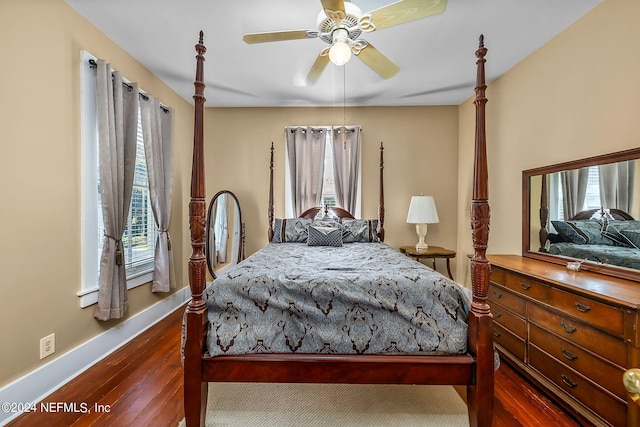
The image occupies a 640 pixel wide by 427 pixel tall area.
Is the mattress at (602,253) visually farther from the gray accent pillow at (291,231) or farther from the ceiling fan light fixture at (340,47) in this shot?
the gray accent pillow at (291,231)

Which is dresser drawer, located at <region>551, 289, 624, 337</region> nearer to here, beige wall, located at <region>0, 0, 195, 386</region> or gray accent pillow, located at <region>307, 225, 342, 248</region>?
gray accent pillow, located at <region>307, 225, 342, 248</region>

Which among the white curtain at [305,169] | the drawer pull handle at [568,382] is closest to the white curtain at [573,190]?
the drawer pull handle at [568,382]

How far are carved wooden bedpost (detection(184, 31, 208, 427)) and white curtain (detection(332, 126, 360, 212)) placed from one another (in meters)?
2.67

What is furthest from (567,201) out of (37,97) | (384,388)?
(37,97)

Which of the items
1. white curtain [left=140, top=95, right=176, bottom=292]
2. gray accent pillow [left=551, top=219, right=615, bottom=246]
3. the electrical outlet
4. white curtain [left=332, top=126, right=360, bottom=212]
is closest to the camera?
the electrical outlet

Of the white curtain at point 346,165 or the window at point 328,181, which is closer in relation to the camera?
the white curtain at point 346,165

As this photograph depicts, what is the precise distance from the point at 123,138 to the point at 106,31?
885mm

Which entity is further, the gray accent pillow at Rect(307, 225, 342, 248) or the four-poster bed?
the gray accent pillow at Rect(307, 225, 342, 248)

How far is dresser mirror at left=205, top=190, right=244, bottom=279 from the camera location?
3840mm

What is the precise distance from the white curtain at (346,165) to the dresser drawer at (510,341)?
2.26m

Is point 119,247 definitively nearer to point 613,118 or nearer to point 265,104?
point 265,104

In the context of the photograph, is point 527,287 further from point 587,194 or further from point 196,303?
point 196,303

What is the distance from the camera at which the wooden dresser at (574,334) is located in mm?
1448

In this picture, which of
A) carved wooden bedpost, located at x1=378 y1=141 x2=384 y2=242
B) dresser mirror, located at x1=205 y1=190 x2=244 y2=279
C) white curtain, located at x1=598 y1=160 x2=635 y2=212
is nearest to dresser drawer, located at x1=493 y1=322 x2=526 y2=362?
white curtain, located at x1=598 y1=160 x2=635 y2=212
